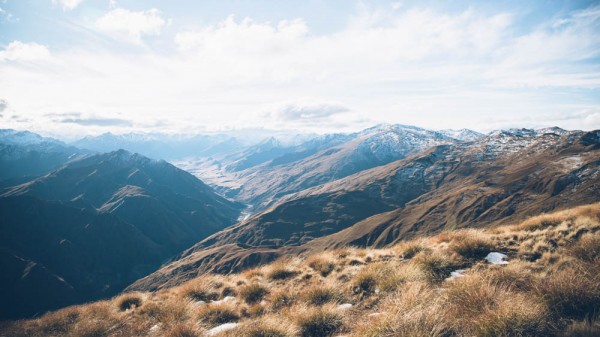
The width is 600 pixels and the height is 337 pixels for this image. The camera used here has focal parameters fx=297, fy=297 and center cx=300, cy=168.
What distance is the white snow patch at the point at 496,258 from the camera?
10647 mm

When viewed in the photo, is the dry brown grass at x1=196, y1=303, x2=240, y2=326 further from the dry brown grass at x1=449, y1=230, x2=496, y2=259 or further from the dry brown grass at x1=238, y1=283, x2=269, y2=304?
the dry brown grass at x1=449, y1=230, x2=496, y2=259

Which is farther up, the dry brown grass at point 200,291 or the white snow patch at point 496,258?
the white snow patch at point 496,258

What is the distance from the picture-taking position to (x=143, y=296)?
557 inches

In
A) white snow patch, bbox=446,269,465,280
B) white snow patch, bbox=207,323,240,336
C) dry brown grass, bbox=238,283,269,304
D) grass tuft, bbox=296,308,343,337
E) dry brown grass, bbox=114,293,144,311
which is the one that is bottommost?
dry brown grass, bbox=114,293,144,311

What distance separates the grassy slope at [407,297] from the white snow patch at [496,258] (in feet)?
0.90

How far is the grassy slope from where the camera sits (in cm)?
614

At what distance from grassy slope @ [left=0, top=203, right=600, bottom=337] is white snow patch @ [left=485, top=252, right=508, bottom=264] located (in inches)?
10.7

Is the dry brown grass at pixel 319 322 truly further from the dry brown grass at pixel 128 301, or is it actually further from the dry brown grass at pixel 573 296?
the dry brown grass at pixel 128 301

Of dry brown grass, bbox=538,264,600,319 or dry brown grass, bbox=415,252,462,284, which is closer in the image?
dry brown grass, bbox=538,264,600,319

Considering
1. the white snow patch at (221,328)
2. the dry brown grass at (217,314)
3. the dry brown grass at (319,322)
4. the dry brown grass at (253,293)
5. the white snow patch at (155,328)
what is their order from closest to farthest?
1. the dry brown grass at (319,322)
2. the white snow patch at (221,328)
3. the white snow patch at (155,328)
4. the dry brown grass at (217,314)
5. the dry brown grass at (253,293)

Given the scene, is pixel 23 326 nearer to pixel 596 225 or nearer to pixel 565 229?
pixel 565 229

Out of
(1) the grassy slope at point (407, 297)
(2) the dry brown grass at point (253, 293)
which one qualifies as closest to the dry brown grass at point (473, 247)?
(1) the grassy slope at point (407, 297)

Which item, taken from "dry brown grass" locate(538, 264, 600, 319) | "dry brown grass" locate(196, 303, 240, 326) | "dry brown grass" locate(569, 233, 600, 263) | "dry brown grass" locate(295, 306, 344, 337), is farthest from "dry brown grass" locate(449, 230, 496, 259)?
"dry brown grass" locate(196, 303, 240, 326)

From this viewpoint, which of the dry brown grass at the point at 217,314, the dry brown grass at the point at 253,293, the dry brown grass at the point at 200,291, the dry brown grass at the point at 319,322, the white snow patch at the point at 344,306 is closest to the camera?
the dry brown grass at the point at 319,322
